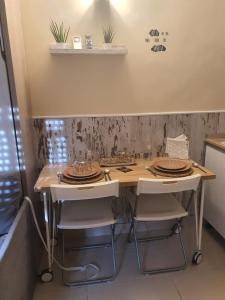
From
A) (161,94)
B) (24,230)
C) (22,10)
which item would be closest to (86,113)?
(161,94)

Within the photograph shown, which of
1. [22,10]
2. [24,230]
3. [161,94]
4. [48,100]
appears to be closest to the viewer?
[24,230]

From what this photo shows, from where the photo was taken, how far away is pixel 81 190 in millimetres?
1618

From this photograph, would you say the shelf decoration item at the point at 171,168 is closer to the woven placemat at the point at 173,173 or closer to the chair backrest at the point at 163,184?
the woven placemat at the point at 173,173

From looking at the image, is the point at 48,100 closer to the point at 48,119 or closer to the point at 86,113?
the point at 48,119

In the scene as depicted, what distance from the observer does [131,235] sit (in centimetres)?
231

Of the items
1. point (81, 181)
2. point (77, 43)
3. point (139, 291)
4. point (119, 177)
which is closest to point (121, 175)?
point (119, 177)

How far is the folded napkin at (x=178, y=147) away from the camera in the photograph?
223 cm

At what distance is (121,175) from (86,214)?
38cm

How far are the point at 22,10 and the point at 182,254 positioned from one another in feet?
7.43

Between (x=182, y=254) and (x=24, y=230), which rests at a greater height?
(x=24, y=230)

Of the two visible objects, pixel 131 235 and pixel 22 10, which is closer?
pixel 22 10

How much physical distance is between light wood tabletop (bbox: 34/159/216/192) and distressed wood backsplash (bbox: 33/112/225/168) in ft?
0.55

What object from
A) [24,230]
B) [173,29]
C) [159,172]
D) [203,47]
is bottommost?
[24,230]

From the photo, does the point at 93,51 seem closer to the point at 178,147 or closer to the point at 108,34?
the point at 108,34
